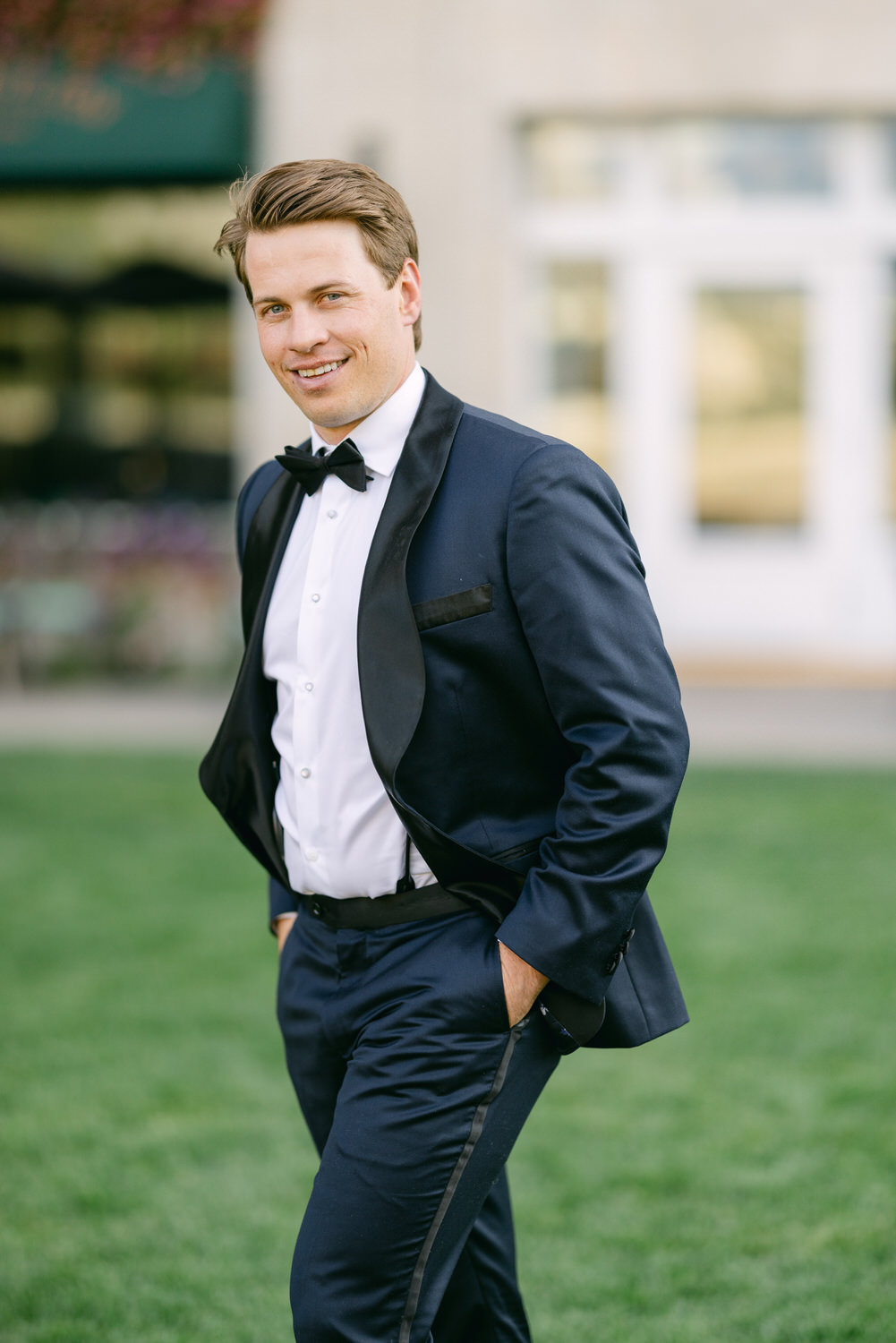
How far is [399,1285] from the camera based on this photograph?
6.95 ft

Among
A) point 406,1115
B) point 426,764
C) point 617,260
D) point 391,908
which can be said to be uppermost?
point 617,260

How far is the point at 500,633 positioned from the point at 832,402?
9465 mm

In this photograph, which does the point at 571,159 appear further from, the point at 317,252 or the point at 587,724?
the point at 587,724

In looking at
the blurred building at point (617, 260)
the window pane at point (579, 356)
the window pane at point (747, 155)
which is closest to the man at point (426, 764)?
the blurred building at point (617, 260)

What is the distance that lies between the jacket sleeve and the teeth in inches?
13.3

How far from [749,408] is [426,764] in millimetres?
9507

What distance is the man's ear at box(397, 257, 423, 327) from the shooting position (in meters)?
2.32

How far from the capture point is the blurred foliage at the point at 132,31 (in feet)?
34.0

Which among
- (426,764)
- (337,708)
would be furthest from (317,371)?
(426,764)

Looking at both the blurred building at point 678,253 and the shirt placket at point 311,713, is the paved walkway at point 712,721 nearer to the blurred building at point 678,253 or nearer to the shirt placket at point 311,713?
the blurred building at point 678,253

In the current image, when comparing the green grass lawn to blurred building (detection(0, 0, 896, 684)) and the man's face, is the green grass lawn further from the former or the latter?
blurred building (detection(0, 0, 896, 684))

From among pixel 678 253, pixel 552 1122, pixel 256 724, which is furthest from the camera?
pixel 678 253

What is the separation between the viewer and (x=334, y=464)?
2.36 m

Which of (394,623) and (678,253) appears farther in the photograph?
(678,253)
